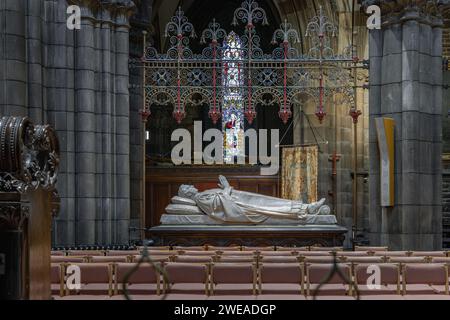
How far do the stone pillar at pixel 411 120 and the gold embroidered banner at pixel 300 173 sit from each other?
276 inches

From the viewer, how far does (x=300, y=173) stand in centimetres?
2223

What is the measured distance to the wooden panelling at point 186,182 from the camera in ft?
78.9

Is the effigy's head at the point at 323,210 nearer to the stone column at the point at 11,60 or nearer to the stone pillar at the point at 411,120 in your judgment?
the stone pillar at the point at 411,120

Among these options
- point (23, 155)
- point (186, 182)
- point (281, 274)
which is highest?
point (23, 155)

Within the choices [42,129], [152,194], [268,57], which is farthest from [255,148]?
[42,129]

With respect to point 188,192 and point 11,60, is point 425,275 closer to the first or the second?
point 188,192

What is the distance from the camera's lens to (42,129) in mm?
6184

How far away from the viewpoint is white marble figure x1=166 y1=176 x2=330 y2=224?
15.1m

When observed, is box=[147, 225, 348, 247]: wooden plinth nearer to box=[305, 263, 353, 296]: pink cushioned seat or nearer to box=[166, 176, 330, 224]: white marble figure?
box=[166, 176, 330, 224]: white marble figure

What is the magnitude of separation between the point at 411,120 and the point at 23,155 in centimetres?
1014

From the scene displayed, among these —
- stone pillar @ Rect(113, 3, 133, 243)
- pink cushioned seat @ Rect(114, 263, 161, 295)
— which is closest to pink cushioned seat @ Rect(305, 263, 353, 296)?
pink cushioned seat @ Rect(114, 263, 161, 295)

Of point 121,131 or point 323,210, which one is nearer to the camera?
point 323,210

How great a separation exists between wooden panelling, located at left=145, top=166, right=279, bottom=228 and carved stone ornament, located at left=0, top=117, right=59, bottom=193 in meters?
17.6

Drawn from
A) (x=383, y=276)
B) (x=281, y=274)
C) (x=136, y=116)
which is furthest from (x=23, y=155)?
(x=136, y=116)
